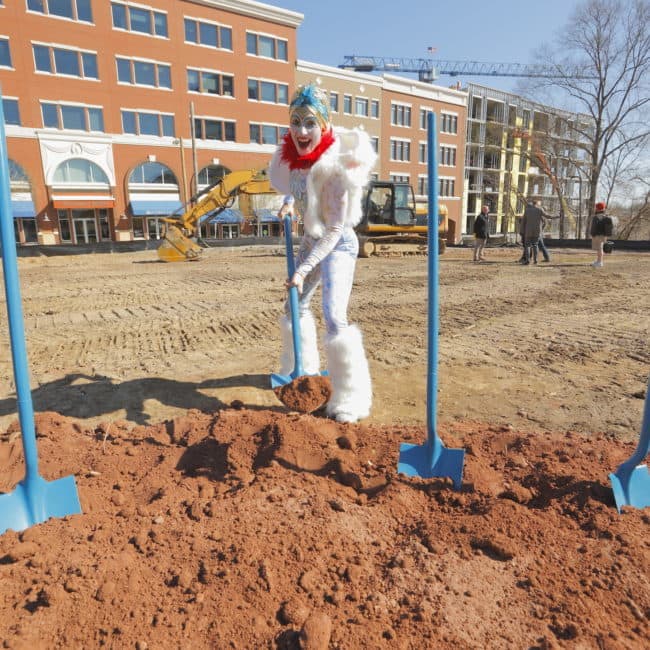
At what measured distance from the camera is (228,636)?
1.46m

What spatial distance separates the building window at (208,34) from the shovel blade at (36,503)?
114 feet

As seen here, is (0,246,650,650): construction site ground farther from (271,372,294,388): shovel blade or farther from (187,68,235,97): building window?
(187,68,235,97): building window

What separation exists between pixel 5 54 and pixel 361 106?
24250 mm

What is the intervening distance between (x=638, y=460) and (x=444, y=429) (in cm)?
109

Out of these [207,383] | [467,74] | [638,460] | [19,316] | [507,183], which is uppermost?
[467,74]

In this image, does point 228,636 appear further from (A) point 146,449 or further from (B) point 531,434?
(B) point 531,434

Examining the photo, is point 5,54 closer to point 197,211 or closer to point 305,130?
point 197,211

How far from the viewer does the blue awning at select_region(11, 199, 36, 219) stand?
26.9 meters

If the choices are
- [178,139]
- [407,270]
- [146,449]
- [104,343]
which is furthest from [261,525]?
[178,139]

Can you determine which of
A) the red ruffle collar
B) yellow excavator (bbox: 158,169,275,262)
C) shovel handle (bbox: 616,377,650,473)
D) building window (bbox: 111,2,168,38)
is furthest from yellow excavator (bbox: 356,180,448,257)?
building window (bbox: 111,2,168,38)

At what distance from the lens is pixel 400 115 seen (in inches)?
1660

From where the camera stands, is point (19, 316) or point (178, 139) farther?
point (178, 139)

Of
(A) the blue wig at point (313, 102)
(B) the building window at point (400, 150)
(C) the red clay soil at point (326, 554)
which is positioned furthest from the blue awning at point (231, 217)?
(C) the red clay soil at point (326, 554)

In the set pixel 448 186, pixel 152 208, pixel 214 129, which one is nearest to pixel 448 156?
pixel 448 186
